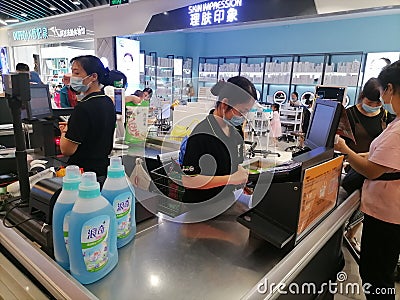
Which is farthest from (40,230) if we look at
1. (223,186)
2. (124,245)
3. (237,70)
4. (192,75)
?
(192,75)

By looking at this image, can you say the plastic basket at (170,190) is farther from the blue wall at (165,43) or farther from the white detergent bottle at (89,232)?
the blue wall at (165,43)

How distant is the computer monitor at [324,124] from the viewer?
125 centimetres

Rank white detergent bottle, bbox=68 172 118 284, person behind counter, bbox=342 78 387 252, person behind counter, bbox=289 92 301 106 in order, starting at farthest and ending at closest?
person behind counter, bbox=289 92 301 106
person behind counter, bbox=342 78 387 252
white detergent bottle, bbox=68 172 118 284

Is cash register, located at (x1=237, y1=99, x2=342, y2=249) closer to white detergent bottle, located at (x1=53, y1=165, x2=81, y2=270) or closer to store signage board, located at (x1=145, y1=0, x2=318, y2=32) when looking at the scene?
white detergent bottle, located at (x1=53, y1=165, x2=81, y2=270)

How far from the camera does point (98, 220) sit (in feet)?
2.39

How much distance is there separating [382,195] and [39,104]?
2.48 m

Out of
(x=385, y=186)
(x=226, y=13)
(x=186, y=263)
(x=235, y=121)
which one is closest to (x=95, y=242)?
(x=186, y=263)

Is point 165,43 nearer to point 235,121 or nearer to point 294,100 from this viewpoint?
point 294,100

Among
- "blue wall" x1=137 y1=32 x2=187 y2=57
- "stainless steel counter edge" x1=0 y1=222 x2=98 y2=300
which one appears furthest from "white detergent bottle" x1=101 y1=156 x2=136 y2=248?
"blue wall" x1=137 y1=32 x2=187 y2=57

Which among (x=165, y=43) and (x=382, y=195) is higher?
(x=165, y=43)

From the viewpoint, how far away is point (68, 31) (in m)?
7.75

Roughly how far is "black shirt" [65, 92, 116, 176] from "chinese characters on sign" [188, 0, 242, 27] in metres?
3.62

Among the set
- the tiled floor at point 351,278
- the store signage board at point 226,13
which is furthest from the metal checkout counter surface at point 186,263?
the store signage board at point 226,13

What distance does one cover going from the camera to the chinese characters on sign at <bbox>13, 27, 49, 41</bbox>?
8.55 meters
